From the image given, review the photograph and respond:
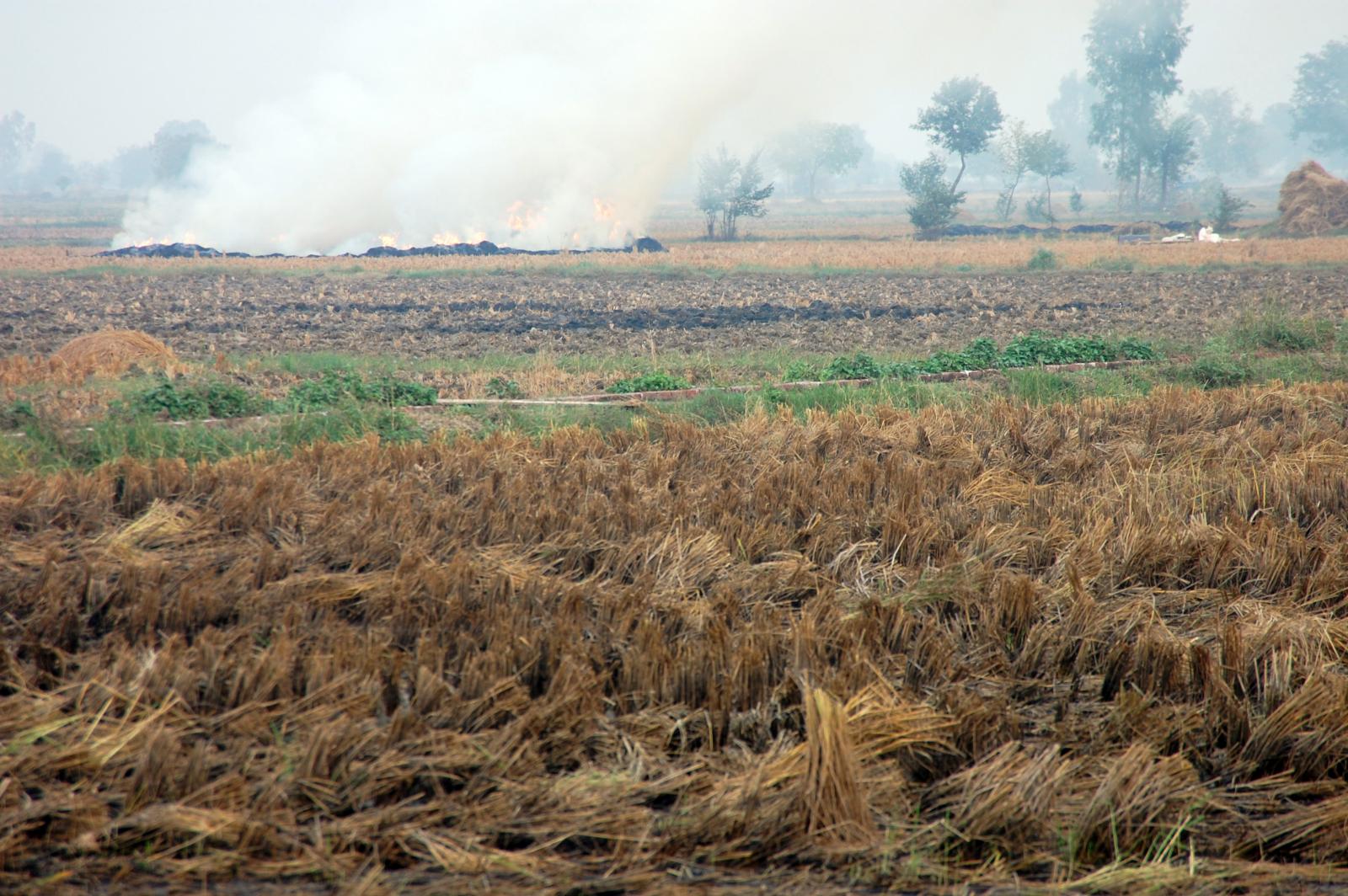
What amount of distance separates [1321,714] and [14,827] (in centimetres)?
407

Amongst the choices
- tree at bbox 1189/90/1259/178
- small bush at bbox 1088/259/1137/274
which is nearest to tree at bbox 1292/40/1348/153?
tree at bbox 1189/90/1259/178

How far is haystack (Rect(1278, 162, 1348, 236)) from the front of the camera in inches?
1665

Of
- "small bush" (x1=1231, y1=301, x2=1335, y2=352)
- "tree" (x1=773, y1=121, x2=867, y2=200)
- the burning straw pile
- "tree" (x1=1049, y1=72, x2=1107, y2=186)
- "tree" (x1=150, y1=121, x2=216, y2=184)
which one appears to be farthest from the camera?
"tree" (x1=1049, y1=72, x2=1107, y2=186)

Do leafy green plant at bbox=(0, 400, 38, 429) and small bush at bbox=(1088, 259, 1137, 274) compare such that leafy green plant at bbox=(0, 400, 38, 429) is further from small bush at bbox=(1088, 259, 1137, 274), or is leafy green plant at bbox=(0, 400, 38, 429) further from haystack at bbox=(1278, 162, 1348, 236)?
haystack at bbox=(1278, 162, 1348, 236)

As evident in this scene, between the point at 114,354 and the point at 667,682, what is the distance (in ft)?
37.4

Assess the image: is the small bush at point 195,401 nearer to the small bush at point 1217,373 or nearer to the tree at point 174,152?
the small bush at point 1217,373

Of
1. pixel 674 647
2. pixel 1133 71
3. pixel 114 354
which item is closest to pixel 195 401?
pixel 114 354

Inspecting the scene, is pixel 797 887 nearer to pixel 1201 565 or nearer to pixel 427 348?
pixel 1201 565

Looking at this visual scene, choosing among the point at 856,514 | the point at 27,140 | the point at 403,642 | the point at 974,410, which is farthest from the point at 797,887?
the point at 27,140

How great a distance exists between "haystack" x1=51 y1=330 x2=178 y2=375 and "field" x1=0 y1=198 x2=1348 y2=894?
221cm

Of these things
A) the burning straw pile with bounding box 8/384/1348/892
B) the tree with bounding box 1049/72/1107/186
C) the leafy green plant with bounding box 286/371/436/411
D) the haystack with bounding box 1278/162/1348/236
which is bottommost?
the burning straw pile with bounding box 8/384/1348/892

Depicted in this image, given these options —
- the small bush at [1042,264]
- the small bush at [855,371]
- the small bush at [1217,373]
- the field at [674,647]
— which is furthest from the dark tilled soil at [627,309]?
the field at [674,647]

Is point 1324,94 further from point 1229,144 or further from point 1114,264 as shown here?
point 1114,264

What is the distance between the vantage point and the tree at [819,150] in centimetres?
13212
